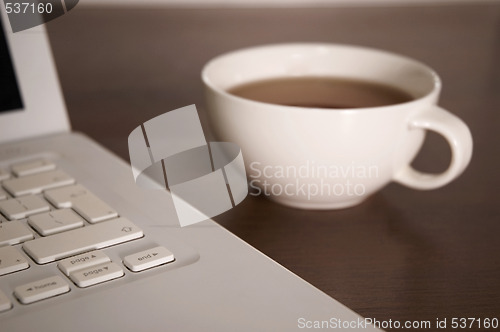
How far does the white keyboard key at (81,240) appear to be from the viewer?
0.28 metres

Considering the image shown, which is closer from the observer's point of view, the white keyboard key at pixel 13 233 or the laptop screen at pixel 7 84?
the white keyboard key at pixel 13 233

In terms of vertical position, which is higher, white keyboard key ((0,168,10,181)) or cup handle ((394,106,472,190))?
white keyboard key ((0,168,10,181))

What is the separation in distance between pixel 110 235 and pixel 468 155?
210 mm

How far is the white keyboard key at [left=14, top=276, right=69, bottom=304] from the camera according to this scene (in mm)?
256

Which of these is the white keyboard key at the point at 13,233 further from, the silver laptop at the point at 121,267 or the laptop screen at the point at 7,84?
the laptop screen at the point at 7,84

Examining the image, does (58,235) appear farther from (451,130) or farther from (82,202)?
(451,130)

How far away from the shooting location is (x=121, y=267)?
0.28m

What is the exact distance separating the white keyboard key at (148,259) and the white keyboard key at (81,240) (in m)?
0.02

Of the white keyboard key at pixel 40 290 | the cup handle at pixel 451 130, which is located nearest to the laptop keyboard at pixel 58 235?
the white keyboard key at pixel 40 290

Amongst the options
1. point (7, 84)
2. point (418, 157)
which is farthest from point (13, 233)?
point (418, 157)

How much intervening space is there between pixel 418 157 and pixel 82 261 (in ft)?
0.91

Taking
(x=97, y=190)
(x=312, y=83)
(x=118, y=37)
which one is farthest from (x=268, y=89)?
(x=118, y=37)

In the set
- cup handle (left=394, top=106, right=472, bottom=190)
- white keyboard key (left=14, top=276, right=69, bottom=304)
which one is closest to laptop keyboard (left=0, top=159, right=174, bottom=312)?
white keyboard key (left=14, top=276, right=69, bottom=304)

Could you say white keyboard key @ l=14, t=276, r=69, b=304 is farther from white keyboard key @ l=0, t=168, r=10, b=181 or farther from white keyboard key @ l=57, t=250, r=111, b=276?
white keyboard key @ l=0, t=168, r=10, b=181
